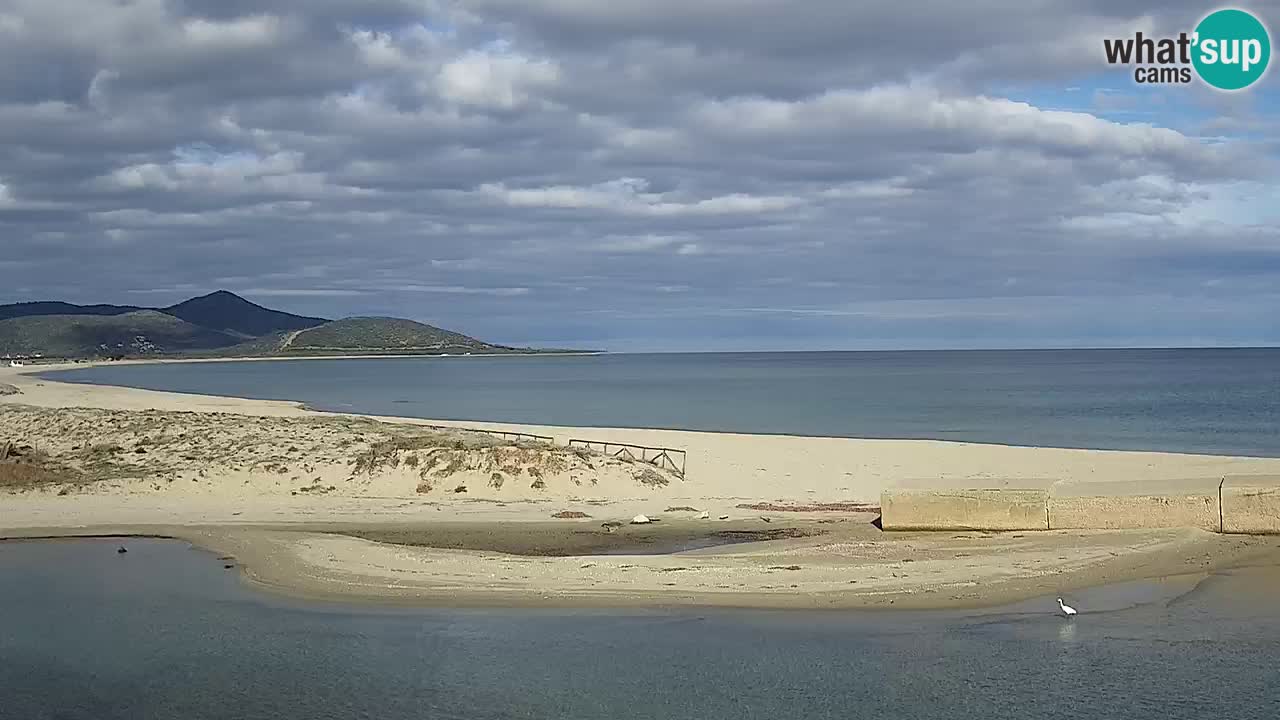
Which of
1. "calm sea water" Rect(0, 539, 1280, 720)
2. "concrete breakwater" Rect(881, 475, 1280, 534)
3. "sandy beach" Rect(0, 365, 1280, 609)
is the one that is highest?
"concrete breakwater" Rect(881, 475, 1280, 534)

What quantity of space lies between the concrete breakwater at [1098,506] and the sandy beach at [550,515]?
289 millimetres

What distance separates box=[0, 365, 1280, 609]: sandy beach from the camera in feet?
52.5

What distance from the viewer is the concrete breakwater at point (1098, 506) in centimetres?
1775

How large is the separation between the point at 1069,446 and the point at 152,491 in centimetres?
3176

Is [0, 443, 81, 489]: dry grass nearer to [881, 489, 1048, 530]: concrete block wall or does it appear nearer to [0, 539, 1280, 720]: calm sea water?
[0, 539, 1280, 720]: calm sea water

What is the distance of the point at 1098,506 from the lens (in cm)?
1848

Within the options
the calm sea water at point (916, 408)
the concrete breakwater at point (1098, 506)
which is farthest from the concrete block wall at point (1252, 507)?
the calm sea water at point (916, 408)

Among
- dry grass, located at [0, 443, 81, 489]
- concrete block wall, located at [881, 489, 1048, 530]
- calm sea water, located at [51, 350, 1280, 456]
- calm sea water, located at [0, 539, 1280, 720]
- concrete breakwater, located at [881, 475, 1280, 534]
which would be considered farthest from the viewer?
calm sea water, located at [51, 350, 1280, 456]

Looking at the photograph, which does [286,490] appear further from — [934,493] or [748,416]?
[748,416]

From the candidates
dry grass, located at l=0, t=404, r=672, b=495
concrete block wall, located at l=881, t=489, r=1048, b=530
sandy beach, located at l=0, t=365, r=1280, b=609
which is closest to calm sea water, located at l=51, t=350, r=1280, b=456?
sandy beach, located at l=0, t=365, r=1280, b=609

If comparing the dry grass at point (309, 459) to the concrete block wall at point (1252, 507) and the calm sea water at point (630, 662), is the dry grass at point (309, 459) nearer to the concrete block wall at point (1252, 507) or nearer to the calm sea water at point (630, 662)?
the calm sea water at point (630, 662)

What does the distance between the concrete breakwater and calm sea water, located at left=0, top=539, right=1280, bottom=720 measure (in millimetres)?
2690

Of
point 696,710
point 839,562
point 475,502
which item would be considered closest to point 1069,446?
point 475,502

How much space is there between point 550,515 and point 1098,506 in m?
9.48
